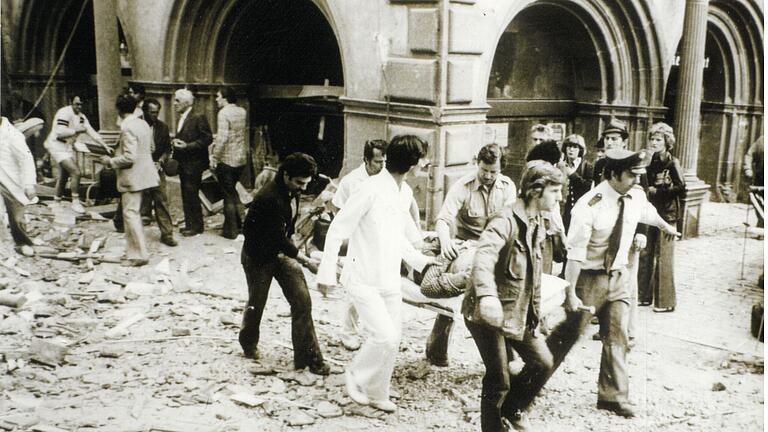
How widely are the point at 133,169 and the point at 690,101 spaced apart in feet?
22.1

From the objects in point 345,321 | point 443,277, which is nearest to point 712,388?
point 443,277

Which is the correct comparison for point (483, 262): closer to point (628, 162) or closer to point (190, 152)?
point (628, 162)

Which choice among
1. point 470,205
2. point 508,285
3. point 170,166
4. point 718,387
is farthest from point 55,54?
point 718,387

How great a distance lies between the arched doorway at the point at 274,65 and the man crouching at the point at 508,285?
7254mm

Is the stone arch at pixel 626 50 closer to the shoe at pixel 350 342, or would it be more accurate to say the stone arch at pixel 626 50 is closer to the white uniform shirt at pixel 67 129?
the shoe at pixel 350 342

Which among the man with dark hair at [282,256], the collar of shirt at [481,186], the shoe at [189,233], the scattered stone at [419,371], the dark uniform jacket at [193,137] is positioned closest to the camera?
the man with dark hair at [282,256]

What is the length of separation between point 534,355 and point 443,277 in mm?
889

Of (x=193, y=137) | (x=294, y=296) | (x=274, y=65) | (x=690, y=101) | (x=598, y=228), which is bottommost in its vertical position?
(x=294, y=296)

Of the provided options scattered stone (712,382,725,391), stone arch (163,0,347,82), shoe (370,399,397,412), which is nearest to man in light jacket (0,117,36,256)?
stone arch (163,0,347,82)

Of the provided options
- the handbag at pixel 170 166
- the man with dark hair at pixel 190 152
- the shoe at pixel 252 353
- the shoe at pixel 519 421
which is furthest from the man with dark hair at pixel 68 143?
the shoe at pixel 519 421

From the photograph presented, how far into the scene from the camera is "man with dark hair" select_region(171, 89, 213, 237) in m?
8.91

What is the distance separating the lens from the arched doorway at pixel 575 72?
9.74 m

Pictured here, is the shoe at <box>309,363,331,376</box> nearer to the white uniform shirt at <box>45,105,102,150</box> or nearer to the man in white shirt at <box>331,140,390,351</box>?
the man in white shirt at <box>331,140,390,351</box>

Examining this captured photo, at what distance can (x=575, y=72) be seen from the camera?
10.4 m
